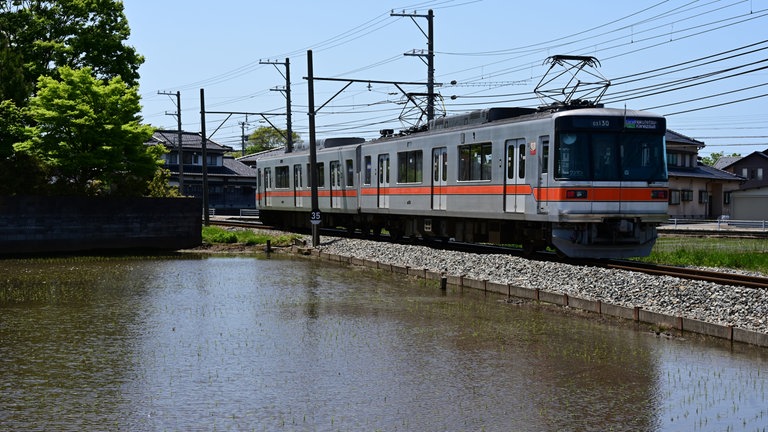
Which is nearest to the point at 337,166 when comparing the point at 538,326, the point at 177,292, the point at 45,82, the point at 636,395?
the point at 45,82

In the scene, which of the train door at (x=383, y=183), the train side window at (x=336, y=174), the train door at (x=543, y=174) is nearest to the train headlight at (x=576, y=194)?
the train door at (x=543, y=174)

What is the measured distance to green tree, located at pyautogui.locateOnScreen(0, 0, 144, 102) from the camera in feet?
129

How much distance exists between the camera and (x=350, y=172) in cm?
3133

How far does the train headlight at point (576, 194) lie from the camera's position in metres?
18.8

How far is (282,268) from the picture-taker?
23.4 metres

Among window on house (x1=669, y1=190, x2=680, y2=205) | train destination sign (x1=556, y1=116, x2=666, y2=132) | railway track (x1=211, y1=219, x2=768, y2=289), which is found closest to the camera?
railway track (x1=211, y1=219, x2=768, y2=289)

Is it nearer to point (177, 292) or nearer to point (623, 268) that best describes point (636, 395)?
point (623, 268)

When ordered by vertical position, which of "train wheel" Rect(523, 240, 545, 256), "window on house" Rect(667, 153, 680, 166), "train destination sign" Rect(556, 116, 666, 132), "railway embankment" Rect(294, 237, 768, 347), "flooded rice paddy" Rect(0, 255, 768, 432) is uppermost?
"window on house" Rect(667, 153, 680, 166)

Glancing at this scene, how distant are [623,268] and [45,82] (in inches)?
895

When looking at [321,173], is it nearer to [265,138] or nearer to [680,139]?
[680,139]

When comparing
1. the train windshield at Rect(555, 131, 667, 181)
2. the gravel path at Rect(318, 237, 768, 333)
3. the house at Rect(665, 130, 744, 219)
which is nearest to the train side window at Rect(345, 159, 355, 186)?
the gravel path at Rect(318, 237, 768, 333)

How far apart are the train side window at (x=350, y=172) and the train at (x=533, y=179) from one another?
1854mm

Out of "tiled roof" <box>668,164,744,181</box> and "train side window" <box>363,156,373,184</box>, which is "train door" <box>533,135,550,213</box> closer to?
"train side window" <box>363,156,373,184</box>

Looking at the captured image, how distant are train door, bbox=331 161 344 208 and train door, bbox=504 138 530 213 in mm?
11857
